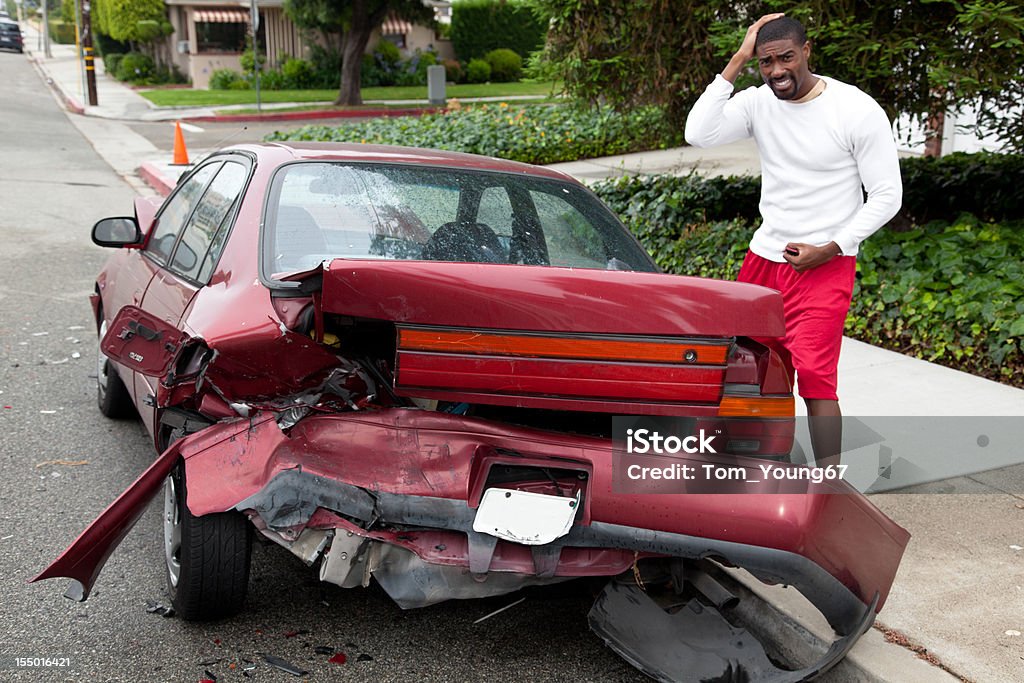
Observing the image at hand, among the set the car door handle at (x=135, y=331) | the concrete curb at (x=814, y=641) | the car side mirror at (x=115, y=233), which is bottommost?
the concrete curb at (x=814, y=641)

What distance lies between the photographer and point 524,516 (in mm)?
2893

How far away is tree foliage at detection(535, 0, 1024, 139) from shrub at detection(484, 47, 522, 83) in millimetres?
30308

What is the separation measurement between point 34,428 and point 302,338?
305cm

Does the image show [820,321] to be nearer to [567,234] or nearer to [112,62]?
[567,234]

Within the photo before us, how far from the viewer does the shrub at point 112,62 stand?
41.7 m

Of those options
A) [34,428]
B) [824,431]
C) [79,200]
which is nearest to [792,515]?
[824,431]

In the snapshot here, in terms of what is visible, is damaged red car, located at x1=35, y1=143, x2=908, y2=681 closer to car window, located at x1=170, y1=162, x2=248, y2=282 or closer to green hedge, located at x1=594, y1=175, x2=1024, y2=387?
car window, located at x1=170, y1=162, x2=248, y2=282

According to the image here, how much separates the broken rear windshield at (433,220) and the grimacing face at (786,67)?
819 millimetres

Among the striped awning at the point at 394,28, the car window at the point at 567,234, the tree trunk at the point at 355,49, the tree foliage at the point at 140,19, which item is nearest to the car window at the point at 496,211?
the car window at the point at 567,234

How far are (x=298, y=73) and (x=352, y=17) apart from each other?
21.7 feet

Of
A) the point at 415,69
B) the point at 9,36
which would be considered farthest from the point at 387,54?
the point at 9,36

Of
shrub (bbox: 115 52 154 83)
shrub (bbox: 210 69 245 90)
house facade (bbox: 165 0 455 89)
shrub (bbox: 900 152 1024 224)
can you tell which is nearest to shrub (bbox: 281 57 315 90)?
house facade (bbox: 165 0 455 89)

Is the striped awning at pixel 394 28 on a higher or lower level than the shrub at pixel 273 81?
higher

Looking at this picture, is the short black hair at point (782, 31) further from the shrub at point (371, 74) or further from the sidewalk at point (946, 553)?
the shrub at point (371, 74)
